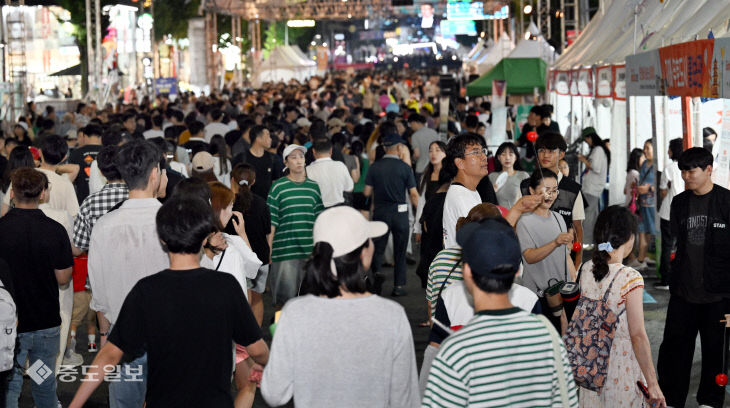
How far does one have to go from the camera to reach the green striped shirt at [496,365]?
132 inches

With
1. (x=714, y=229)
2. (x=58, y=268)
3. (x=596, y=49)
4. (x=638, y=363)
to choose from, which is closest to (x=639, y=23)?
(x=596, y=49)

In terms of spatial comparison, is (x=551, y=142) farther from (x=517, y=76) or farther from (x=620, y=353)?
(x=517, y=76)

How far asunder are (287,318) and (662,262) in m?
8.27

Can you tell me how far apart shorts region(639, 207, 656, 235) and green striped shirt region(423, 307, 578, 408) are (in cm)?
991

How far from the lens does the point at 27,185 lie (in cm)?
621

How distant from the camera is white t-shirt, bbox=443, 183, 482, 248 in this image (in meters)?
6.91

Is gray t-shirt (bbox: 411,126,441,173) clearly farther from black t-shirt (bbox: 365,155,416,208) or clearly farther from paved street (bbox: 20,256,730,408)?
black t-shirt (bbox: 365,155,416,208)

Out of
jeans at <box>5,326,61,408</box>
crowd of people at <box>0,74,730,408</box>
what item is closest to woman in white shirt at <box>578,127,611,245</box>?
crowd of people at <box>0,74,730,408</box>

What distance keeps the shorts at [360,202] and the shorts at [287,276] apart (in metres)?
2.72

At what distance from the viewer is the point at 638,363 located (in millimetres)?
5793

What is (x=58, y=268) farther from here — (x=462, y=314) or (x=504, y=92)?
(x=504, y=92)

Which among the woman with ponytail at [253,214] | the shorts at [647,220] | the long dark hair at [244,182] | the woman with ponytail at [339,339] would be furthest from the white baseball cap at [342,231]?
the shorts at [647,220]

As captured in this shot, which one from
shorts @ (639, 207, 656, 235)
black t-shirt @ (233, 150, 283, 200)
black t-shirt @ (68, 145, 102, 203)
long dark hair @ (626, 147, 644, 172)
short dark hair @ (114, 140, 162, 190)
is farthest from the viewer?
long dark hair @ (626, 147, 644, 172)

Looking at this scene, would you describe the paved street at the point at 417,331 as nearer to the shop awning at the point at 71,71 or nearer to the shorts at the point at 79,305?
the shorts at the point at 79,305
